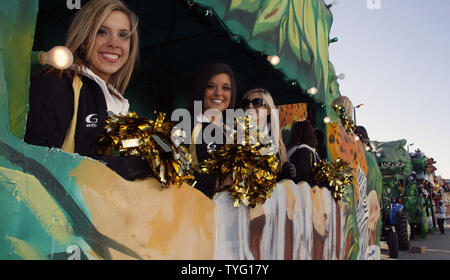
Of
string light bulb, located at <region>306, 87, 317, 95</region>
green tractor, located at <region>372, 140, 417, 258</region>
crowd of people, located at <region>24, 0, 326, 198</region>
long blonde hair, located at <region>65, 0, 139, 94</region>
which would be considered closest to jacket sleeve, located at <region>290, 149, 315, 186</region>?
string light bulb, located at <region>306, 87, 317, 95</region>

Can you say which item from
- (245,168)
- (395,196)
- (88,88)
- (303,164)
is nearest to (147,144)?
(88,88)

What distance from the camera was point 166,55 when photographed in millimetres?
4105

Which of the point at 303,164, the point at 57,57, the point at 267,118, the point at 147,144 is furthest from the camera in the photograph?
the point at 303,164

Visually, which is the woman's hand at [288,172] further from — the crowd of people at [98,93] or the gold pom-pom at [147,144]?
the gold pom-pom at [147,144]

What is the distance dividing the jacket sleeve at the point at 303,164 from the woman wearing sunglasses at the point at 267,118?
0.25 m

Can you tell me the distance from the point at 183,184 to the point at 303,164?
7.87 feet

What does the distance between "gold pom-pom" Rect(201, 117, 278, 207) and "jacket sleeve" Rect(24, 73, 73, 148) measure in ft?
3.50

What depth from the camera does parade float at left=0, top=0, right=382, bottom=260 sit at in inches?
51.3

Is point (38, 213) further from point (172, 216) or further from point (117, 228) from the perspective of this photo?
point (172, 216)

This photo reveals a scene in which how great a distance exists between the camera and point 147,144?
1.77 meters

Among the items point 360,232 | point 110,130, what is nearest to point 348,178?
point 360,232

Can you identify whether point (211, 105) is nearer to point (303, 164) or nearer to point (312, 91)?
point (303, 164)

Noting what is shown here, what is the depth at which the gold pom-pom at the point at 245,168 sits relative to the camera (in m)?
2.42
